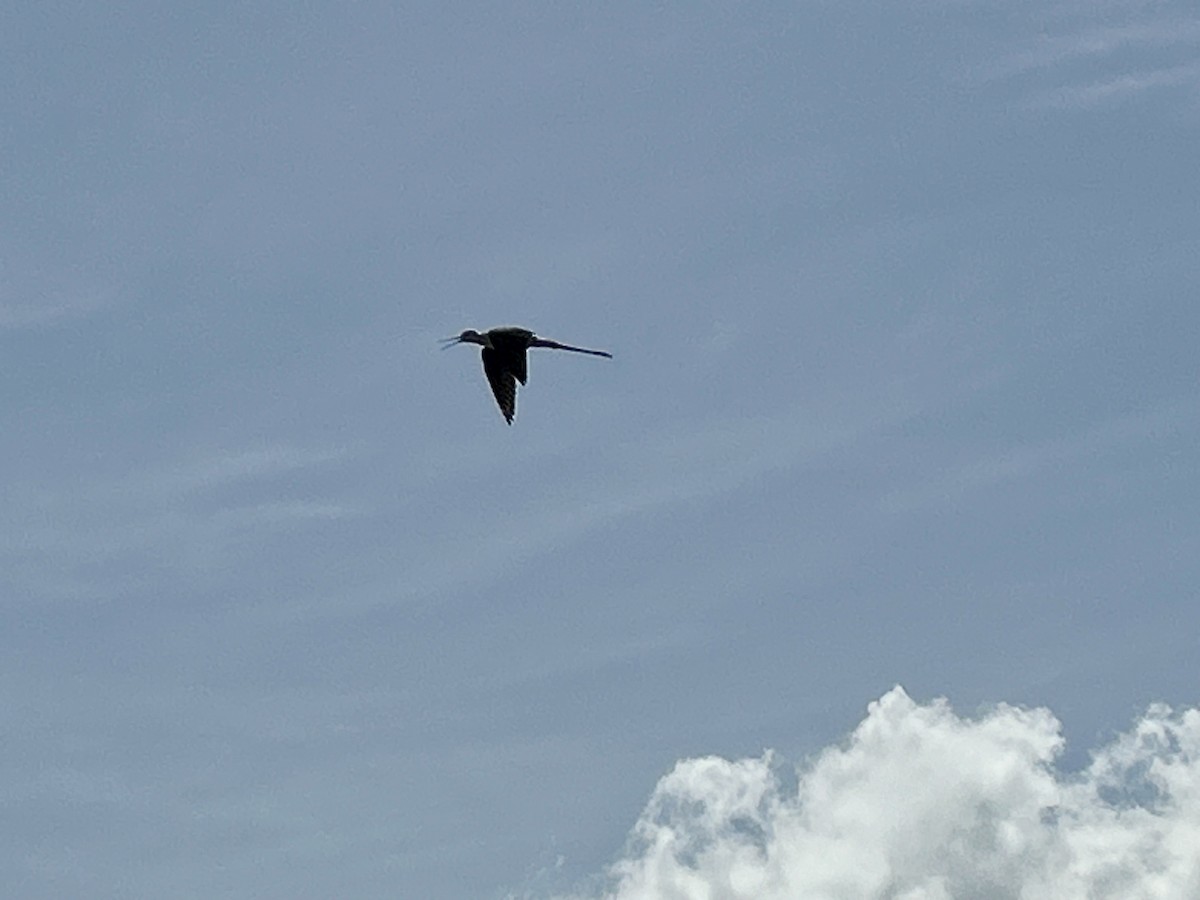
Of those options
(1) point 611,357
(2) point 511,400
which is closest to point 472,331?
(2) point 511,400

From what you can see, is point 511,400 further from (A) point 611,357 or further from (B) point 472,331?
(A) point 611,357

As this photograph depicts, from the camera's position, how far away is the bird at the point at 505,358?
83688 mm

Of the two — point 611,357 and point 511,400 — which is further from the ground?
point 511,400

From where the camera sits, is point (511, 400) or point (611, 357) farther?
point (511, 400)

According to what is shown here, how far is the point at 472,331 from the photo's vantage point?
86.4m

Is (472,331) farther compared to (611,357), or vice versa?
(472,331)

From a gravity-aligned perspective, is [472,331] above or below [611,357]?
above

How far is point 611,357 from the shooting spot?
68312 millimetres

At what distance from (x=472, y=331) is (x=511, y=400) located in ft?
15.3

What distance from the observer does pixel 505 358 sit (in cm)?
8556

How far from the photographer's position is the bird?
8369cm

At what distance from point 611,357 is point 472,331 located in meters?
19.9

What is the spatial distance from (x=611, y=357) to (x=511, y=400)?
19719mm
